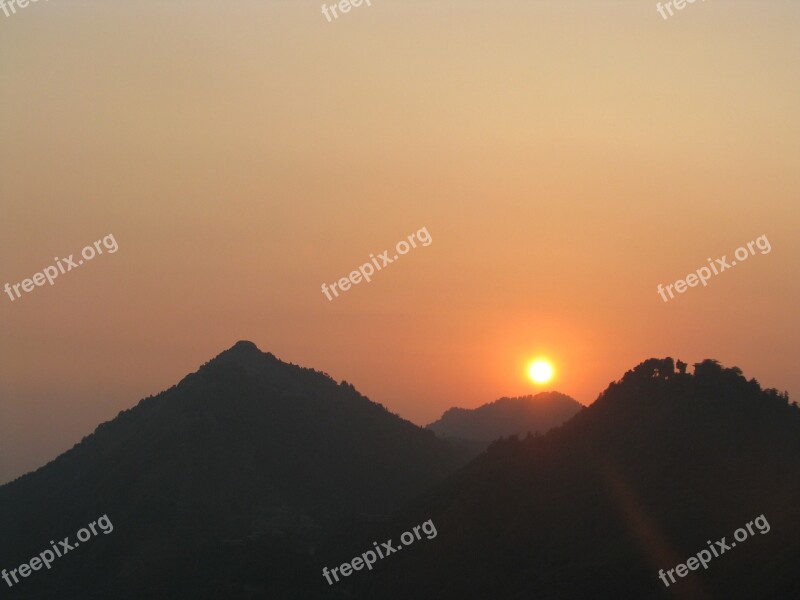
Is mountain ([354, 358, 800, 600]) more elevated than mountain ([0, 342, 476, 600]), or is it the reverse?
mountain ([0, 342, 476, 600])

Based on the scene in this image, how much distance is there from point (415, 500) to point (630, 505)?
37.7 metres

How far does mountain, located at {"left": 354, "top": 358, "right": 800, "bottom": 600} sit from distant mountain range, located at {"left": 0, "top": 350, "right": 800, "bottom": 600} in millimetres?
205

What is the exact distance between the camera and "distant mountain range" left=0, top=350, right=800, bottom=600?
114125 mm

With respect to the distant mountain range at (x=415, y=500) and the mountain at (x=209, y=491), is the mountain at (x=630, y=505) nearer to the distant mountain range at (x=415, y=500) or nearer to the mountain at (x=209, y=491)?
the distant mountain range at (x=415, y=500)

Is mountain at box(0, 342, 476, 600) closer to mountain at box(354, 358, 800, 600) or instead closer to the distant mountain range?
the distant mountain range

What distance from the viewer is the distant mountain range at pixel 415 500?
114125 mm

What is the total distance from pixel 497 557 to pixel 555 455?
58.7 ft

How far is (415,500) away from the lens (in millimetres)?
153875

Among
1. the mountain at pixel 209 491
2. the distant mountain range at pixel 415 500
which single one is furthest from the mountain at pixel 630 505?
the mountain at pixel 209 491

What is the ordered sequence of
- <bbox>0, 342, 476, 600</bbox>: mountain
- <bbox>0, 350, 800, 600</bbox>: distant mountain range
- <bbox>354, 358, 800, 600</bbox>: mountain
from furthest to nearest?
<bbox>0, 342, 476, 600</bbox>: mountain
<bbox>0, 350, 800, 600</bbox>: distant mountain range
<bbox>354, 358, 800, 600</bbox>: mountain

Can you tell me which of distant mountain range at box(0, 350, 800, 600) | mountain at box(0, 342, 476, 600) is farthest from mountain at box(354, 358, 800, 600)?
mountain at box(0, 342, 476, 600)

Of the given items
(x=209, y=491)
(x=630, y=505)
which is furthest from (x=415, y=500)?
(x=630, y=505)

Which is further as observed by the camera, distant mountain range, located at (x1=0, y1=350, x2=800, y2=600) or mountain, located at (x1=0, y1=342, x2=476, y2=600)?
mountain, located at (x1=0, y1=342, x2=476, y2=600)

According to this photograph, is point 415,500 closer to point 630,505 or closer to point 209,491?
point 209,491
